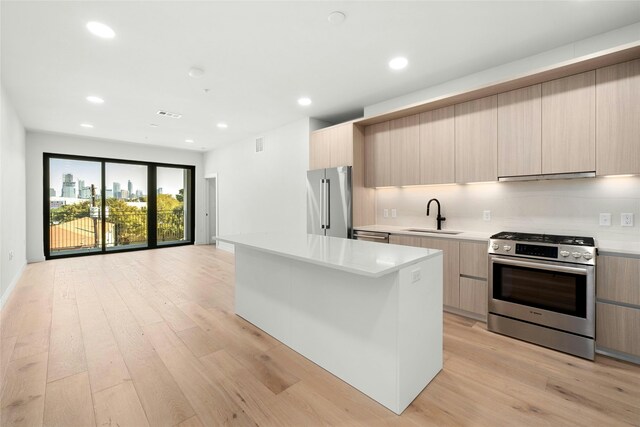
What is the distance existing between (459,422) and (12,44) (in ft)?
15.9

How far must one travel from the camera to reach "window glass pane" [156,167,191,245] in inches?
316

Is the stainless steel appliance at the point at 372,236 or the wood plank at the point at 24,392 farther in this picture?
the stainless steel appliance at the point at 372,236

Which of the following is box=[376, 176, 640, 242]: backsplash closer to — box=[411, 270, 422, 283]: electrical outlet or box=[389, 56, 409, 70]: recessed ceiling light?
Result: box=[389, 56, 409, 70]: recessed ceiling light

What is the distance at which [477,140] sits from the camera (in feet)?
10.9

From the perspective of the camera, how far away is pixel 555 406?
5.92 ft

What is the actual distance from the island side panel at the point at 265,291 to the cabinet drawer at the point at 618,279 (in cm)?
261

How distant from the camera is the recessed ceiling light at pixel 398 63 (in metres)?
3.07

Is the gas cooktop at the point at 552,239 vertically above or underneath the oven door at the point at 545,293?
above

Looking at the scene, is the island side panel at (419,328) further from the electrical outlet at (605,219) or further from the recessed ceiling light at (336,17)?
the recessed ceiling light at (336,17)

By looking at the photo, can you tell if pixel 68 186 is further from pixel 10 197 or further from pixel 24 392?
pixel 24 392

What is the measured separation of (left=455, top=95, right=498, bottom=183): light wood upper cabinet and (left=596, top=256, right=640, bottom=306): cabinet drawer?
1.25 m

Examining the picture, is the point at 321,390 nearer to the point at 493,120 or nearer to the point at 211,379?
the point at 211,379

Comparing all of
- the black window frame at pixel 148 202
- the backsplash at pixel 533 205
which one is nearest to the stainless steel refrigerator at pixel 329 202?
the backsplash at pixel 533 205

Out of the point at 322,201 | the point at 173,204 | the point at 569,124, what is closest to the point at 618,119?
the point at 569,124
